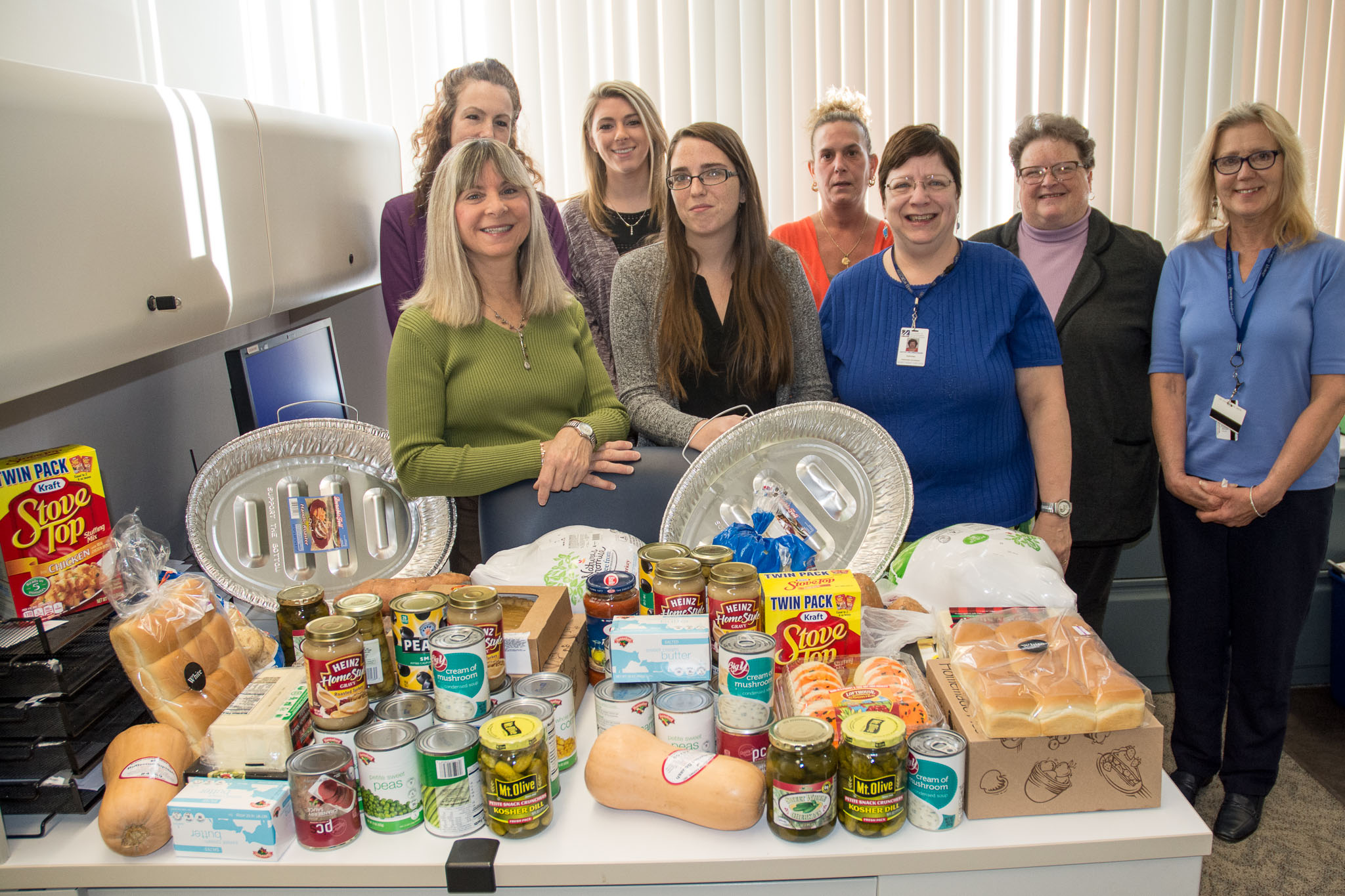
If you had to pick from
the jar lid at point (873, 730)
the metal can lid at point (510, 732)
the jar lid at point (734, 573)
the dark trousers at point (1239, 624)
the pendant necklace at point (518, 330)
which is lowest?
the dark trousers at point (1239, 624)

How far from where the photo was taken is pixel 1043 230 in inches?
90.7

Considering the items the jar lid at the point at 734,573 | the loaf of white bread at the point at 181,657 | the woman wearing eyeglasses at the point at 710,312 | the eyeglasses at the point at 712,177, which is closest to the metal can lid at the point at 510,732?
the jar lid at the point at 734,573

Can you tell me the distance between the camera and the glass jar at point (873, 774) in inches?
39.9

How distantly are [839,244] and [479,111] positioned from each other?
1070mm

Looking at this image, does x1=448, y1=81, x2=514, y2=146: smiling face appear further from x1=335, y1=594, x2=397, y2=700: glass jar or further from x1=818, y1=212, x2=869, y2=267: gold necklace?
x1=335, y1=594, x2=397, y2=700: glass jar

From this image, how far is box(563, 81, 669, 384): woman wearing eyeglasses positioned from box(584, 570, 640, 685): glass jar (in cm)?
118

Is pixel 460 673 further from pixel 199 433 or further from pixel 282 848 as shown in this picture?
pixel 199 433

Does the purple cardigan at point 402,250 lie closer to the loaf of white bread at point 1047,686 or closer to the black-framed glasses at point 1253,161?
the black-framed glasses at point 1253,161

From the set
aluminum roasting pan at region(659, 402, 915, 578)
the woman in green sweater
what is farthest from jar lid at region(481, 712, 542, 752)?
the woman in green sweater

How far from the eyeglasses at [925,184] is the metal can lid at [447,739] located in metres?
1.30

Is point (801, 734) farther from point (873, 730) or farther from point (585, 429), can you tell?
point (585, 429)

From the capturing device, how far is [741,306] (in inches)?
76.6

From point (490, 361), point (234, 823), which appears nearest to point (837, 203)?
point (490, 361)

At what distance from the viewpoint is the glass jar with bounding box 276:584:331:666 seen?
130 centimetres
